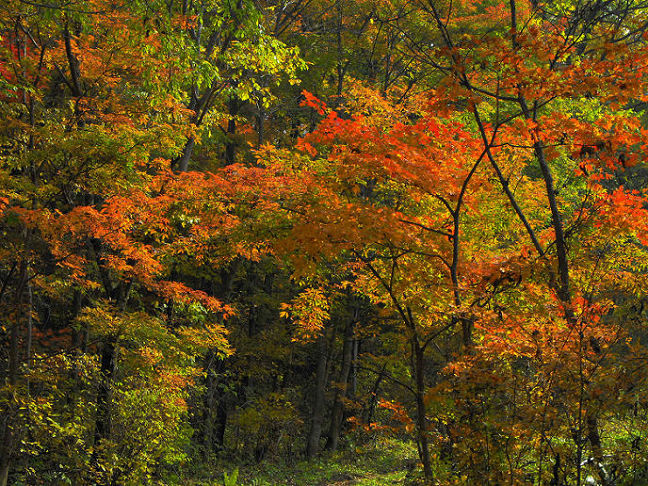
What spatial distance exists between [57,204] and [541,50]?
10126 mm

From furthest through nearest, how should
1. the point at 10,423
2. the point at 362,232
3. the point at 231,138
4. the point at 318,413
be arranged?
the point at 231,138
the point at 318,413
the point at 10,423
the point at 362,232

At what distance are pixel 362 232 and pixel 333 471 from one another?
9213 millimetres

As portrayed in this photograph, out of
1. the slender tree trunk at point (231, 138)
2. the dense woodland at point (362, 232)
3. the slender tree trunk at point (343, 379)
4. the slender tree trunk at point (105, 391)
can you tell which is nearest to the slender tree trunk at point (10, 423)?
the dense woodland at point (362, 232)

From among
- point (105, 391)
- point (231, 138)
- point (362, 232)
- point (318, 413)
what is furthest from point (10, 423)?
point (231, 138)

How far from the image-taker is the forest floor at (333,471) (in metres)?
11.3

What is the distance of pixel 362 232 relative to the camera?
5.25 m

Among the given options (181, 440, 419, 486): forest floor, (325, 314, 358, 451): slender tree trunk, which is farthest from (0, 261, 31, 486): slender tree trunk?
(325, 314, 358, 451): slender tree trunk

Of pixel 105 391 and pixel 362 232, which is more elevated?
pixel 362 232

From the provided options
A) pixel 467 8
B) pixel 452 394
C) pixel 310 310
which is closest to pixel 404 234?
pixel 452 394

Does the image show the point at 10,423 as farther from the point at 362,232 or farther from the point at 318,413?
the point at 318,413

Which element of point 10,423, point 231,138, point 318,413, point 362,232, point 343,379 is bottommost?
point 10,423

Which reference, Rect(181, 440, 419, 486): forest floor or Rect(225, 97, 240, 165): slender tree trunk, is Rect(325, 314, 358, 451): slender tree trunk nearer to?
Rect(181, 440, 419, 486): forest floor

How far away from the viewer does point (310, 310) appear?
1005 cm

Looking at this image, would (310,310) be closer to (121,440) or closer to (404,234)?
(121,440)
